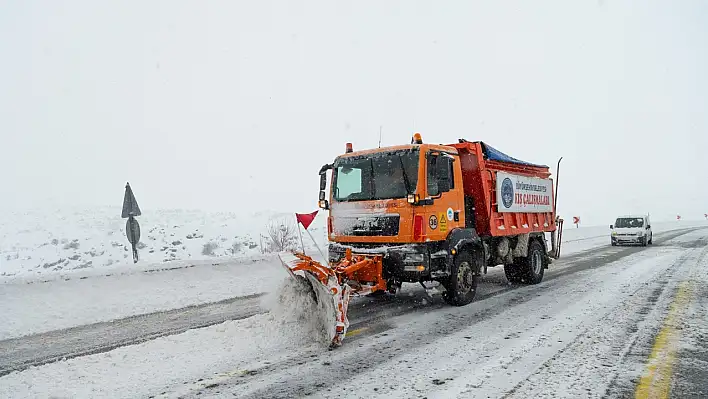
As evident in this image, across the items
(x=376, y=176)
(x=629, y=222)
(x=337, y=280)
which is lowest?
(x=337, y=280)

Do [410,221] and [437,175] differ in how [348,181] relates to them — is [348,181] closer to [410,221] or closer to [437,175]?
[410,221]

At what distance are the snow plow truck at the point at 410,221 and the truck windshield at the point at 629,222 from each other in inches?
700

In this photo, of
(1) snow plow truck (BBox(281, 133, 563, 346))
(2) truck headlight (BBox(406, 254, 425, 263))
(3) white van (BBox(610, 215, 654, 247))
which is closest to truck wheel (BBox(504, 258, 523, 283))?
(1) snow plow truck (BBox(281, 133, 563, 346))

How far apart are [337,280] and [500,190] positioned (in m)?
4.43

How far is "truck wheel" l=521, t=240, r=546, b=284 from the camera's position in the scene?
1006 centimetres

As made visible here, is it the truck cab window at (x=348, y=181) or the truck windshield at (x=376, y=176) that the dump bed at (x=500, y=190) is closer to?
the truck windshield at (x=376, y=176)

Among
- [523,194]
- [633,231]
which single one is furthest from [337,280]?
[633,231]

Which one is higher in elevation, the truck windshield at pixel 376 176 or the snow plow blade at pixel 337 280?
the truck windshield at pixel 376 176

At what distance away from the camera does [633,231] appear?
73.9 feet

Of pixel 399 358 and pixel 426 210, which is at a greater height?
pixel 426 210

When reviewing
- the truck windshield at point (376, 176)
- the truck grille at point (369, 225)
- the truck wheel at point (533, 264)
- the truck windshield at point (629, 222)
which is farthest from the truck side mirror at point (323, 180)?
the truck windshield at point (629, 222)

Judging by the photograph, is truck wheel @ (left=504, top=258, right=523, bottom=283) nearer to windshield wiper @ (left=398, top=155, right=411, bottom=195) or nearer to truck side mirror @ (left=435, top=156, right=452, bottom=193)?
truck side mirror @ (left=435, top=156, right=452, bottom=193)

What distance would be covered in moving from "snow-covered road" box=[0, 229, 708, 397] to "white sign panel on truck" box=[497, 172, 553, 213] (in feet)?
7.03

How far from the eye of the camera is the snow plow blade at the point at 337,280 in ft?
18.1
